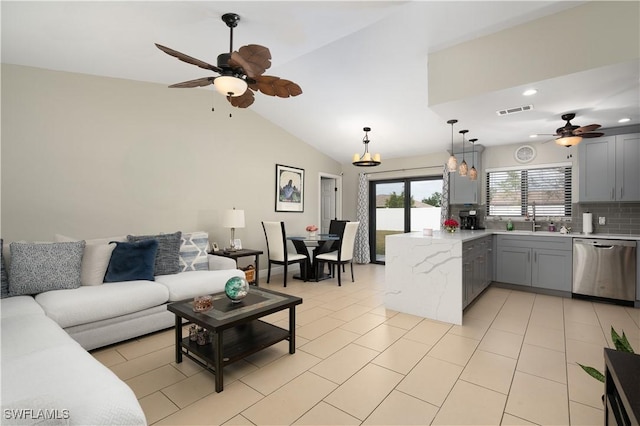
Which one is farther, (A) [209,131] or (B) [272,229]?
(B) [272,229]

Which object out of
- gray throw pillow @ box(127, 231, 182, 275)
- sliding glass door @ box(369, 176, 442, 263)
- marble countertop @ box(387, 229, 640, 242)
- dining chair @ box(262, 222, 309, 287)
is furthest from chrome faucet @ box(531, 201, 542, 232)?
gray throw pillow @ box(127, 231, 182, 275)

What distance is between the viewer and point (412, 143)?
5793mm

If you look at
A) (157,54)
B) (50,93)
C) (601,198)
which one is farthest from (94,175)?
(601,198)

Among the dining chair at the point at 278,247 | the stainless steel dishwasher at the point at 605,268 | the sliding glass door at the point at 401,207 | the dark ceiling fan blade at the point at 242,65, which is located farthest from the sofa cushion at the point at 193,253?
the stainless steel dishwasher at the point at 605,268

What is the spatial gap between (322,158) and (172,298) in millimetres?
4656

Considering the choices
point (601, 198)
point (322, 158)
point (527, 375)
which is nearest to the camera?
point (527, 375)

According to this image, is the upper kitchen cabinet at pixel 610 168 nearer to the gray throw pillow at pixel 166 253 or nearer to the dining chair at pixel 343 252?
the dining chair at pixel 343 252

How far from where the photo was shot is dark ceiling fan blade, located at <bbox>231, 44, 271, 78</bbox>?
2098 mm

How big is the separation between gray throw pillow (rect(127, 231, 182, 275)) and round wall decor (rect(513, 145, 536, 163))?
18.3 ft

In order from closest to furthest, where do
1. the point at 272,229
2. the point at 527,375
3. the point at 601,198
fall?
the point at 527,375 < the point at 601,198 < the point at 272,229

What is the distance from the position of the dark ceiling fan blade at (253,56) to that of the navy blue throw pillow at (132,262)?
2218mm

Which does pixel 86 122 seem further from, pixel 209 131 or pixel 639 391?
pixel 639 391

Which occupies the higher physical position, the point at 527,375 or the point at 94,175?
the point at 94,175

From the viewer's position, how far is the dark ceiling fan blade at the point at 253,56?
2.10m
